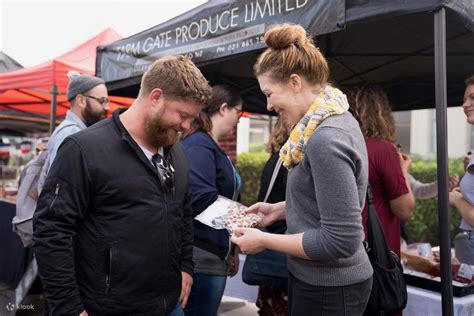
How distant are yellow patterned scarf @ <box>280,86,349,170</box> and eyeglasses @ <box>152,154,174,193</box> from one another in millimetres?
532

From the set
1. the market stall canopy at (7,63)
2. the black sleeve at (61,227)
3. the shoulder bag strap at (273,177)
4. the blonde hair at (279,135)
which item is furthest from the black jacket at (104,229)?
Result: the market stall canopy at (7,63)

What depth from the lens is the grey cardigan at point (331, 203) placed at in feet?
4.69

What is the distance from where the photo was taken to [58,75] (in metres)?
5.32

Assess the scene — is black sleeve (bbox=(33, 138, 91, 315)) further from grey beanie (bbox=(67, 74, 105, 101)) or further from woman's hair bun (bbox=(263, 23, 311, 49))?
grey beanie (bbox=(67, 74, 105, 101))

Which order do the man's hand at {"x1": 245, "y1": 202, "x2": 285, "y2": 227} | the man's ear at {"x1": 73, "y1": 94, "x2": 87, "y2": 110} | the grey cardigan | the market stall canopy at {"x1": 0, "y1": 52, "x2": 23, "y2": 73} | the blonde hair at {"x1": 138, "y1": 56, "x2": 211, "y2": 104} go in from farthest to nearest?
the market stall canopy at {"x1": 0, "y1": 52, "x2": 23, "y2": 73} → the man's ear at {"x1": 73, "y1": 94, "x2": 87, "y2": 110} → the man's hand at {"x1": 245, "y1": 202, "x2": 285, "y2": 227} → the blonde hair at {"x1": 138, "y1": 56, "x2": 211, "y2": 104} → the grey cardigan

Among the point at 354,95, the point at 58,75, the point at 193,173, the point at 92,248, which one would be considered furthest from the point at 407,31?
the point at 58,75

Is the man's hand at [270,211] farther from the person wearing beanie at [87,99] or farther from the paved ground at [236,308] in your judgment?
the paved ground at [236,308]

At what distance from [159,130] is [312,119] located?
0.66 m

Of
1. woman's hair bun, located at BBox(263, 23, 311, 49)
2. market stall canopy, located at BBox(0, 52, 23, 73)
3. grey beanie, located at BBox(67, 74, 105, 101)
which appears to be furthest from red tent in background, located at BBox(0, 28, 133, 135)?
woman's hair bun, located at BBox(263, 23, 311, 49)

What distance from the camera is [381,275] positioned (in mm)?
1977

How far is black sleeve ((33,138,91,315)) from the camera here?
1.60m

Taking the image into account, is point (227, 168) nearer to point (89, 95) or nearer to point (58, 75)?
point (89, 95)

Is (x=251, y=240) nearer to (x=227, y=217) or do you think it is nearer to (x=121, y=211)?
(x=227, y=217)

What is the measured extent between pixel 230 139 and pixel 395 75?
8.87ft
